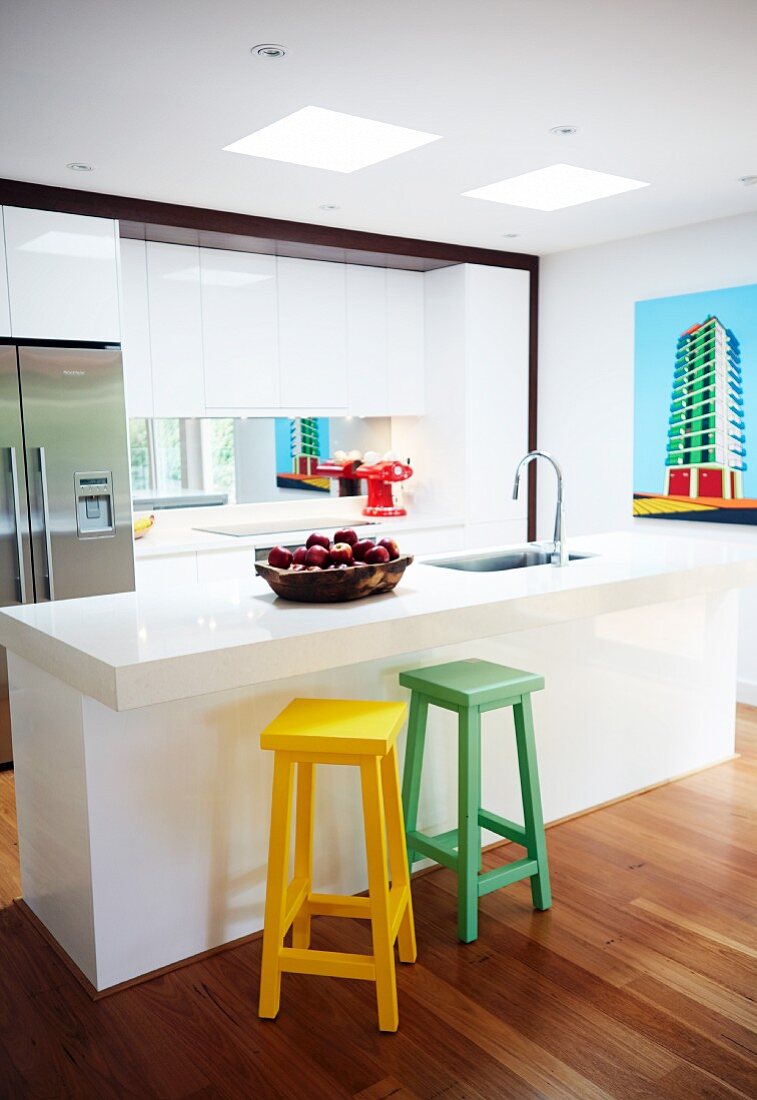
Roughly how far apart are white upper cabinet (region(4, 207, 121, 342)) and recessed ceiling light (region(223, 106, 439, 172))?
897mm

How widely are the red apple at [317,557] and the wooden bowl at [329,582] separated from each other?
65mm

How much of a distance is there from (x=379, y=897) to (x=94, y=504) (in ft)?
8.00

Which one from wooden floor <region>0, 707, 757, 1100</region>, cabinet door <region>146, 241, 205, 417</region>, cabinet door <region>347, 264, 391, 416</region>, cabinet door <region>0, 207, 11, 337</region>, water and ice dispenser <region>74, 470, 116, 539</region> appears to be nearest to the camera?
wooden floor <region>0, 707, 757, 1100</region>

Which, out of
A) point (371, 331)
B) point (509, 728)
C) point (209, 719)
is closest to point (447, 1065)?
point (209, 719)

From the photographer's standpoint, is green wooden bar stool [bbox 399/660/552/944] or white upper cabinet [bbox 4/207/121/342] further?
white upper cabinet [bbox 4/207/121/342]

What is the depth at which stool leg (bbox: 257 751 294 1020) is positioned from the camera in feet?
7.27

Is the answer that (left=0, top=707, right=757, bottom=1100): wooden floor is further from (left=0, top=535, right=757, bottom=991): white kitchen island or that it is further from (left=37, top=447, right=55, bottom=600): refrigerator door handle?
(left=37, top=447, right=55, bottom=600): refrigerator door handle

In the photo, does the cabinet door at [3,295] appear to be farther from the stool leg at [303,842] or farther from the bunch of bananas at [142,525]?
the stool leg at [303,842]

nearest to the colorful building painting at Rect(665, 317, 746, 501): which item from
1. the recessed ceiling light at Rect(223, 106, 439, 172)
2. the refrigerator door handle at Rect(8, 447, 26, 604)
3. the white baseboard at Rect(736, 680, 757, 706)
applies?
the white baseboard at Rect(736, 680, 757, 706)

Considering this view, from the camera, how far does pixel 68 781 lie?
238 centimetres

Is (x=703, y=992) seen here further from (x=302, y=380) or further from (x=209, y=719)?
(x=302, y=380)

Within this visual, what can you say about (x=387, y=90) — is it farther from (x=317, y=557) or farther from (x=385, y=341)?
(x=385, y=341)

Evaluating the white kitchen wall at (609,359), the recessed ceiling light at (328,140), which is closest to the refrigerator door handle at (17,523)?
the recessed ceiling light at (328,140)

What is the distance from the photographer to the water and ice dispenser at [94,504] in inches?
157
